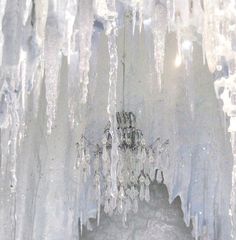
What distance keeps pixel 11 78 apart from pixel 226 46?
1.80 m

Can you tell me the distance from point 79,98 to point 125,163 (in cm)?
110

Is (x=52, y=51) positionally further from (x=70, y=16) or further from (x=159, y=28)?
(x=159, y=28)

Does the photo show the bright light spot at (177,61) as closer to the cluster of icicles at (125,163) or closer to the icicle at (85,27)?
the cluster of icicles at (125,163)

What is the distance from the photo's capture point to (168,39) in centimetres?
690

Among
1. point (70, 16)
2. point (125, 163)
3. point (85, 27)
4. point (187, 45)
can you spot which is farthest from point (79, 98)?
point (85, 27)

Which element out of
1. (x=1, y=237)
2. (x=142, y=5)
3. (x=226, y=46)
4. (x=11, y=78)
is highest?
(x=142, y=5)

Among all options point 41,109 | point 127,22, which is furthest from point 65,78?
point 127,22

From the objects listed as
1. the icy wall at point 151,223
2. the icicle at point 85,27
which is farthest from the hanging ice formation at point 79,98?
the icy wall at point 151,223

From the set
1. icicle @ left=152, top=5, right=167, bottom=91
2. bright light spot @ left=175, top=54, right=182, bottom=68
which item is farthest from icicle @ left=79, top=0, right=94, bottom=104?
bright light spot @ left=175, top=54, right=182, bottom=68

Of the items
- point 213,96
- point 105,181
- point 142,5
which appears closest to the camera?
point 142,5

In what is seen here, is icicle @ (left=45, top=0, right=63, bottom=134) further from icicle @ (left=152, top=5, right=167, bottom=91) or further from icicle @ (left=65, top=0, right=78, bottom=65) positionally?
icicle @ (left=152, top=5, right=167, bottom=91)

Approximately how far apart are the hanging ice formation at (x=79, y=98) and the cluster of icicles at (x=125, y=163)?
0.03 ft

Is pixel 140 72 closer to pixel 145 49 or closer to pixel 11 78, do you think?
pixel 145 49

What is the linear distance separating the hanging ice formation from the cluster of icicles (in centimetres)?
1
